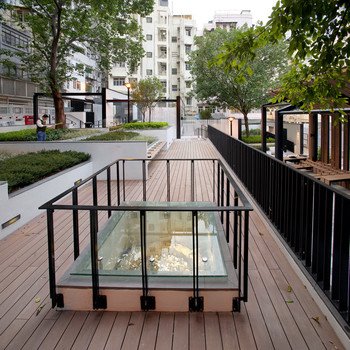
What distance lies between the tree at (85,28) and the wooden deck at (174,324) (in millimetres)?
14849

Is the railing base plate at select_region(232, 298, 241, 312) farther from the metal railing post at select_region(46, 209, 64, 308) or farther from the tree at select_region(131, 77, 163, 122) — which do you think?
the tree at select_region(131, 77, 163, 122)

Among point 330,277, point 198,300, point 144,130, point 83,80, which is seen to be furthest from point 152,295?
point 83,80

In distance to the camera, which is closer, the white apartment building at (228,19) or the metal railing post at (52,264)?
the metal railing post at (52,264)

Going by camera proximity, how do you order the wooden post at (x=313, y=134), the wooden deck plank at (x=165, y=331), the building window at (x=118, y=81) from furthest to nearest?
the building window at (x=118, y=81)
the wooden post at (x=313, y=134)
the wooden deck plank at (x=165, y=331)

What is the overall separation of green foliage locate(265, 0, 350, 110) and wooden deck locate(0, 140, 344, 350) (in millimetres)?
2195

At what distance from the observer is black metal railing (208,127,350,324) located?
3180mm

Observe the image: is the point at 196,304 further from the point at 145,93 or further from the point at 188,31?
the point at 188,31

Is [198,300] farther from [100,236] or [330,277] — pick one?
[100,236]

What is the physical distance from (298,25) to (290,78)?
177cm

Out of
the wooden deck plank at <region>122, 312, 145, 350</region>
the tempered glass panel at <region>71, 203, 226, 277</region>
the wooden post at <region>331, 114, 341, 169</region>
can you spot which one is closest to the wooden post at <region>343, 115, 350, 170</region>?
the wooden post at <region>331, 114, 341, 169</region>

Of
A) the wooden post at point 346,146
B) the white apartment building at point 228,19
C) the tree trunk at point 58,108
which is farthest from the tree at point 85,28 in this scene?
the white apartment building at point 228,19

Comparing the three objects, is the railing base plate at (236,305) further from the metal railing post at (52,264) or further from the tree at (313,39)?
the tree at (313,39)

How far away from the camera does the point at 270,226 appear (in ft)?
19.3

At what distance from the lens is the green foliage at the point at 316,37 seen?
12.3ft
